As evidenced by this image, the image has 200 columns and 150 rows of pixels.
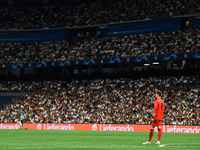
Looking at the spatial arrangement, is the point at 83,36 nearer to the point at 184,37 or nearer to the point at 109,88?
the point at 109,88

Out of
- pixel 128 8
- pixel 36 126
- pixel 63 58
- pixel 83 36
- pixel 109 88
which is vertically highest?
pixel 128 8

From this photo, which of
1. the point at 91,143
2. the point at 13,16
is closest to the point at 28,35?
the point at 13,16

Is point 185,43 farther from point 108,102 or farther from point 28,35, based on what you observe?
point 28,35

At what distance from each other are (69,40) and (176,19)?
2113 centimetres

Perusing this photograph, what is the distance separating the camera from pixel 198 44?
45656 millimetres

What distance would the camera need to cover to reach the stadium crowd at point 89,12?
54.0 metres

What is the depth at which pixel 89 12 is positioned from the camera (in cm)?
6369

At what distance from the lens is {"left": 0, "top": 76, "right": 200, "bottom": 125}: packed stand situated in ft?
131

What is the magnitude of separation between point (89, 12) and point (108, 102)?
78.6ft

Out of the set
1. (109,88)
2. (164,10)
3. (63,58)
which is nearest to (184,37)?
(164,10)

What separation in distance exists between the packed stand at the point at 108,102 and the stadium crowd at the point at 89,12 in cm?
1226

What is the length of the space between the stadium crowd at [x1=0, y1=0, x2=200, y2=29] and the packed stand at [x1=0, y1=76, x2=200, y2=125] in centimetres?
1226

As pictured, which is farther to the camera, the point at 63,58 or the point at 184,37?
the point at 63,58

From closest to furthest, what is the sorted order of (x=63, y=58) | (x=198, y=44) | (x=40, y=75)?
(x=198, y=44)
(x=63, y=58)
(x=40, y=75)
